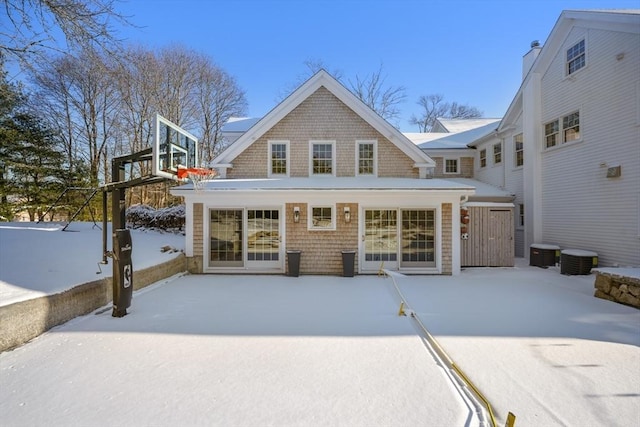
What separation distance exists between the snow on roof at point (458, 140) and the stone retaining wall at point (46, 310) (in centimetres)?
1542

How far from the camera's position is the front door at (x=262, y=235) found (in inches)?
416

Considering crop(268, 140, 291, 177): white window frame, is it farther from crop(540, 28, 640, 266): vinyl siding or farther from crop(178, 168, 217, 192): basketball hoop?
crop(540, 28, 640, 266): vinyl siding

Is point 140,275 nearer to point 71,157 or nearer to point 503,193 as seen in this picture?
point 503,193

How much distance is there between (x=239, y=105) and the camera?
94.1 ft

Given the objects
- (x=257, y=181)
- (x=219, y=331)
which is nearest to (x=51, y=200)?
(x=257, y=181)

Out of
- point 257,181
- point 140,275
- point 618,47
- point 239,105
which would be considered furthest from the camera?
point 239,105

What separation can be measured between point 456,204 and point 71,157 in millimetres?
24573

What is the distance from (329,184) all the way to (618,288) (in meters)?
7.68

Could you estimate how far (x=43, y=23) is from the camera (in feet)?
20.0

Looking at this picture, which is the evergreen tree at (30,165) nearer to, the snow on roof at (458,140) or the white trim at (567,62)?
Result: the snow on roof at (458,140)

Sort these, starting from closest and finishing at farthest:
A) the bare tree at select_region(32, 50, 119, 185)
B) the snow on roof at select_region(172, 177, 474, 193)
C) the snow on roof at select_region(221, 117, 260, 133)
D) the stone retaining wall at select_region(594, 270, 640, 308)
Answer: the stone retaining wall at select_region(594, 270, 640, 308), the snow on roof at select_region(172, 177, 474, 193), the snow on roof at select_region(221, 117, 260, 133), the bare tree at select_region(32, 50, 119, 185)

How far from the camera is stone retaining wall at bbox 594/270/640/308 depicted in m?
6.64

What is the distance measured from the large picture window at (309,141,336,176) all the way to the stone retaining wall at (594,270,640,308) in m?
8.12

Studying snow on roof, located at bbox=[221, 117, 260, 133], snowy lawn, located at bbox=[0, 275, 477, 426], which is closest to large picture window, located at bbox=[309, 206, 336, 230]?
snowy lawn, located at bbox=[0, 275, 477, 426]
